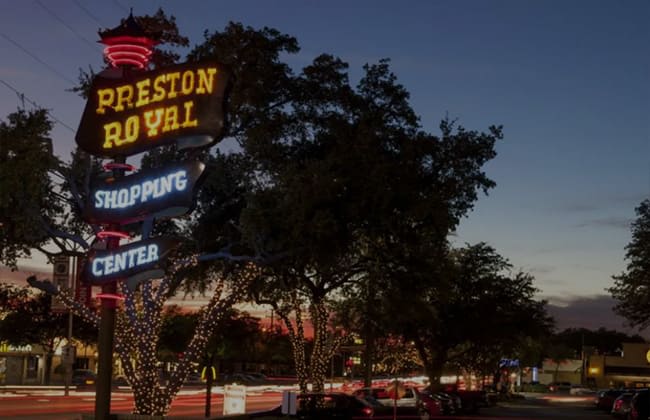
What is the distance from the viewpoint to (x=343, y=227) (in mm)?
28391

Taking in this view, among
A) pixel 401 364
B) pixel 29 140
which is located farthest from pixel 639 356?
pixel 29 140

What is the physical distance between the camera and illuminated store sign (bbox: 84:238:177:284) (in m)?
18.4

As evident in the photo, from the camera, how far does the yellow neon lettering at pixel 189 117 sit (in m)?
19.1

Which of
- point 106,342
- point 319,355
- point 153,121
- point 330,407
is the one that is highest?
point 153,121

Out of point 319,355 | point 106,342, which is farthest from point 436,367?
point 106,342

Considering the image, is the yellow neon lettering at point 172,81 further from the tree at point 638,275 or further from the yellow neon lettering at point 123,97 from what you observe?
the tree at point 638,275

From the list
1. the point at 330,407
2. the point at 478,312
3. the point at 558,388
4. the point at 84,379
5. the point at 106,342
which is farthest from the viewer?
the point at 558,388

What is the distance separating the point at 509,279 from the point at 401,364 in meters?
13.8

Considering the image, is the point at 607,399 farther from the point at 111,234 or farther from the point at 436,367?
the point at 111,234

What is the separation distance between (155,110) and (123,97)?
105cm

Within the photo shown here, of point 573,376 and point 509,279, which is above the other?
point 509,279

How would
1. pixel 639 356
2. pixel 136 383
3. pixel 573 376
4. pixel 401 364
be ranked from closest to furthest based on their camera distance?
1. pixel 136 383
2. pixel 401 364
3. pixel 639 356
4. pixel 573 376

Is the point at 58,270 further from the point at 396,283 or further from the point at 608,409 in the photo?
the point at 608,409

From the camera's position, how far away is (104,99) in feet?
67.4
